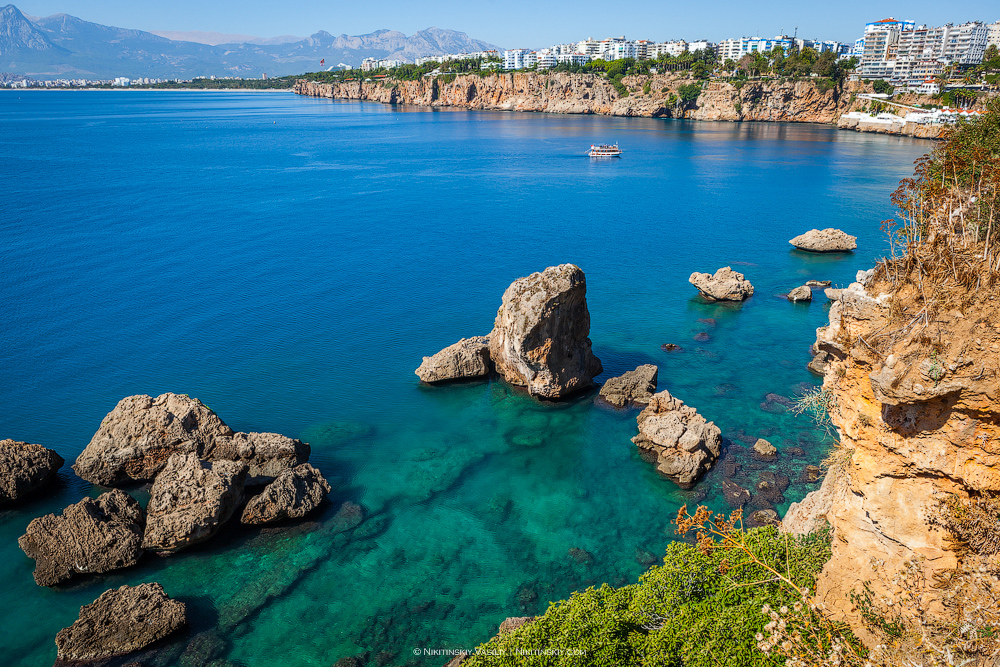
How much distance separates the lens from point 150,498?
22.9m

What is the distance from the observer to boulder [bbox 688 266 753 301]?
148ft

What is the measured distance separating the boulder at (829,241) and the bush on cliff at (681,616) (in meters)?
48.3

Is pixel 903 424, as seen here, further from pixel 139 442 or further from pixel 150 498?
pixel 139 442

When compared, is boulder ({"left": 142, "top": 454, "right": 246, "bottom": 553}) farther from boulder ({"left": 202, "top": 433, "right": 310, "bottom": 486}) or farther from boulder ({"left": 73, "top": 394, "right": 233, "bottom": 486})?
boulder ({"left": 73, "top": 394, "right": 233, "bottom": 486})

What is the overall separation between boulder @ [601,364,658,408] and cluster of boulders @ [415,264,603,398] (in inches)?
60.0

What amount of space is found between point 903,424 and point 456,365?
24417 millimetres

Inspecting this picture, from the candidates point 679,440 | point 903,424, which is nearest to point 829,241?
point 679,440

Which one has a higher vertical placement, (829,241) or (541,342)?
(829,241)

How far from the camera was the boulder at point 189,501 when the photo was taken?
2123cm

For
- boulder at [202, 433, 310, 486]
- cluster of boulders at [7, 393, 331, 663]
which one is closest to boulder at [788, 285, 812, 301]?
cluster of boulders at [7, 393, 331, 663]

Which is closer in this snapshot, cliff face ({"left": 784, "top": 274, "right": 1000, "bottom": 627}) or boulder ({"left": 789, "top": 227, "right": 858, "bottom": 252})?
cliff face ({"left": 784, "top": 274, "right": 1000, "bottom": 627})

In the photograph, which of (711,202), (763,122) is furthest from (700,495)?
(763,122)

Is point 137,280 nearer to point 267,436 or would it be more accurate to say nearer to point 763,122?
point 267,436

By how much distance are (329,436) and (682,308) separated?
91.3 ft
